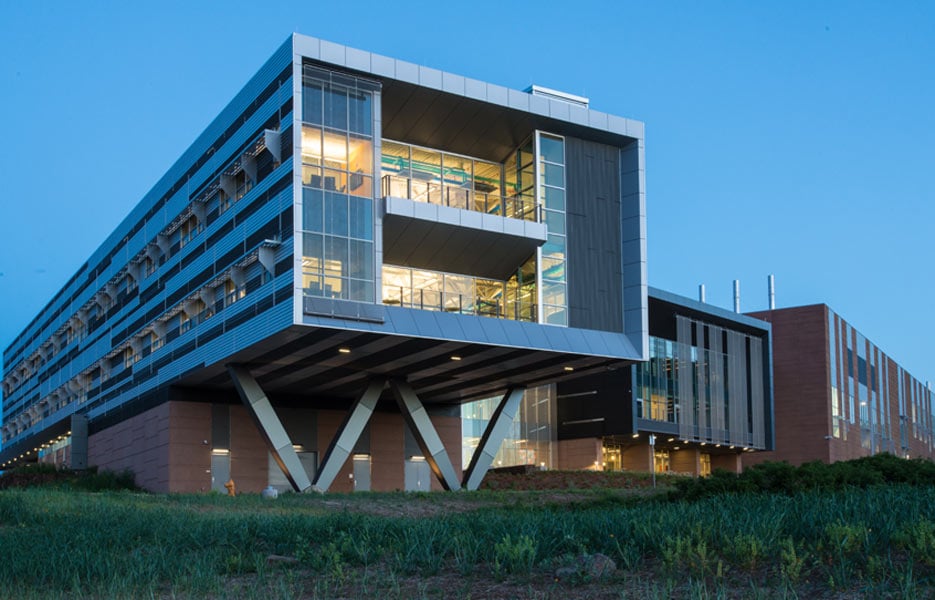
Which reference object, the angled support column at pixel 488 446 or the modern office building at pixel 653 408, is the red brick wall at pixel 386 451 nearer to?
the angled support column at pixel 488 446

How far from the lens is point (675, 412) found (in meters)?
70.6

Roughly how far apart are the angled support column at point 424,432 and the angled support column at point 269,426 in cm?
554

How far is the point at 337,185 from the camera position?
3606 cm

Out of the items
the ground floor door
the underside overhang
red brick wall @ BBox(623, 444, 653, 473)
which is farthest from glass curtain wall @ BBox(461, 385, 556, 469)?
the underside overhang

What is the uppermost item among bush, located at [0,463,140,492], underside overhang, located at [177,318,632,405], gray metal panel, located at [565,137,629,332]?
gray metal panel, located at [565,137,629,332]

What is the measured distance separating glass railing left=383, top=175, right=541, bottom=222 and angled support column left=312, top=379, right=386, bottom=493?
842 centimetres

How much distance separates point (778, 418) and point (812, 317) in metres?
8.93

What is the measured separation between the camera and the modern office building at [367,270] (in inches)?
1416

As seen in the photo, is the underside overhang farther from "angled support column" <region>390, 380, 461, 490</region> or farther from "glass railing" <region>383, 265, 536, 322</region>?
"glass railing" <region>383, 265, 536, 322</region>

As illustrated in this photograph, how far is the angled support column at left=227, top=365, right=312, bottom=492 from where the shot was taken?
40.0 m

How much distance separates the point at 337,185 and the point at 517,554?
26394 millimetres

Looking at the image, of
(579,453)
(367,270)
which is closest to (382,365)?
(367,270)

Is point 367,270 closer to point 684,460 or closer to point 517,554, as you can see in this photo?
point 517,554

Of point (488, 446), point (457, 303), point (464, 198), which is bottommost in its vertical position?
point (488, 446)
